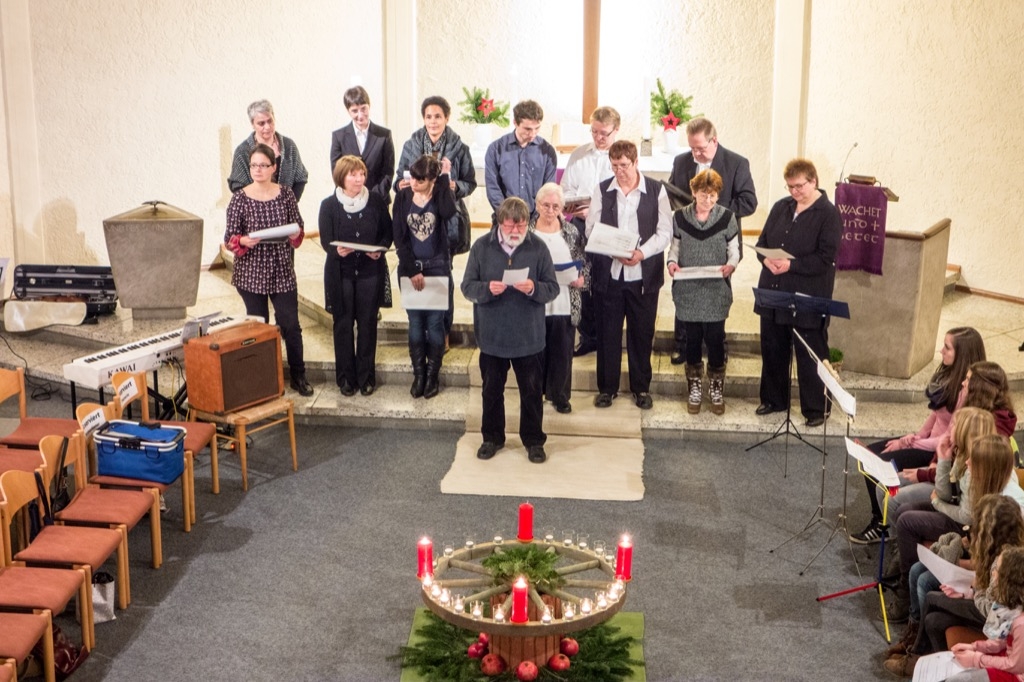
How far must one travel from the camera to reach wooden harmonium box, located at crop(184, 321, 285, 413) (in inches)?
280

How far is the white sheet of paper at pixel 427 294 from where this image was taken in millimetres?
7875

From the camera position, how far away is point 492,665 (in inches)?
204

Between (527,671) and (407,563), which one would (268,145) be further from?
(527,671)

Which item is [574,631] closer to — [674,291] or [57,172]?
[674,291]

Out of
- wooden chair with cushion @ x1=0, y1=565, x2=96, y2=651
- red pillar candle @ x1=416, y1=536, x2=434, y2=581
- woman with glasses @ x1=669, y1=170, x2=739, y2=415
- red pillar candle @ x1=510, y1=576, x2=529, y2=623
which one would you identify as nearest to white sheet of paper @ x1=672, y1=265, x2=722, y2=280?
woman with glasses @ x1=669, y1=170, x2=739, y2=415

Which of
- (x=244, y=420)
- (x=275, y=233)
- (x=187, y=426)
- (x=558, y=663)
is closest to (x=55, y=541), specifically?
(x=187, y=426)

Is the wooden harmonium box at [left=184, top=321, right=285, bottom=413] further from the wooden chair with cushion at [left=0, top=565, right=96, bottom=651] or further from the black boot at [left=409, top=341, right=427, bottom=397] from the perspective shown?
the wooden chair with cushion at [left=0, top=565, right=96, bottom=651]

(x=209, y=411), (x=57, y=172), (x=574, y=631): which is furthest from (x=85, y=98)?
(x=574, y=631)

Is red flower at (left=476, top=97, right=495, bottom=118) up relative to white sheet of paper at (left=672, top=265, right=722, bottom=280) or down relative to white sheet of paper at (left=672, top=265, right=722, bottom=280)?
up

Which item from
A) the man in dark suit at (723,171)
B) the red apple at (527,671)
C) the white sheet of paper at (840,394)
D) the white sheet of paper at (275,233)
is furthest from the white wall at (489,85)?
the red apple at (527,671)

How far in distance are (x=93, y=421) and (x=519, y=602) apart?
2465mm

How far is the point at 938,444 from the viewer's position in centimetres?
590

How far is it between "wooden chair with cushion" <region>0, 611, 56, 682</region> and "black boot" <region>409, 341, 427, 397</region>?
3.42 m

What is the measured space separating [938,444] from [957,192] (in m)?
4.80
